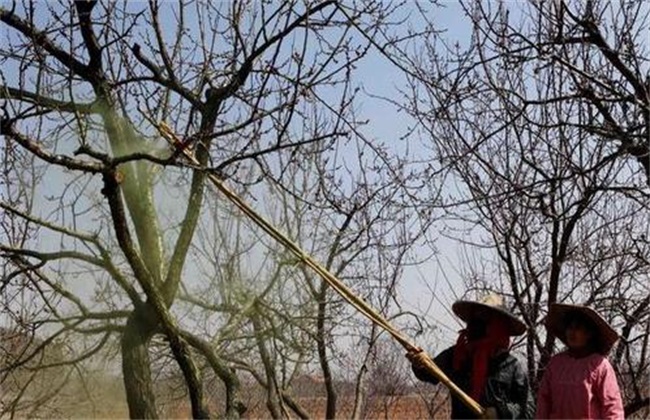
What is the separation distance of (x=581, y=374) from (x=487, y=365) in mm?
327

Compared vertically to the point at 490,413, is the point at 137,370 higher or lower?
higher

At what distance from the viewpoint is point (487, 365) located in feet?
10.2

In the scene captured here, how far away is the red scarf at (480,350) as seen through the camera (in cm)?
307

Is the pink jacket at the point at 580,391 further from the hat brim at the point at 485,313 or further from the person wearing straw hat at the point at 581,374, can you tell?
the hat brim at the point at 485,313

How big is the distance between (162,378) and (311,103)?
5.58 feet

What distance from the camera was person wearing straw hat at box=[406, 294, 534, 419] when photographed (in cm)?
302

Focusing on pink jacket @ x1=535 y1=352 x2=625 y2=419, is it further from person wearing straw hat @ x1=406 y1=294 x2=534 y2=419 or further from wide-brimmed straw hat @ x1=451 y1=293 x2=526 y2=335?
wide-brimmed straw hat @ x1=451 y1=293 x2=526 y2=335

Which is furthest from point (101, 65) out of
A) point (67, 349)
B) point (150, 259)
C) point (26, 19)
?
point (67, 349)

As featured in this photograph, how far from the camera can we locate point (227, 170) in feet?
11.9

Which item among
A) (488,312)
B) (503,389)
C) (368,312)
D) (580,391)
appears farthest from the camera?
(488,312)

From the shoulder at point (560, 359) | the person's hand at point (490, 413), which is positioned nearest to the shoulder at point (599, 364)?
the shoulder at point (560, 359)

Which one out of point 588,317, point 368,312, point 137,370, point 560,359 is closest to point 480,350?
point 560,359

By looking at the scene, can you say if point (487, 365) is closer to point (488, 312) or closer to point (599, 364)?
point (488, 312)

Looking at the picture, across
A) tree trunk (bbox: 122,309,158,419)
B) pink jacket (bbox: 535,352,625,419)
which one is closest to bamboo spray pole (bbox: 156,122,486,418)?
pink jacket (bbox: 535,352,625,419)
